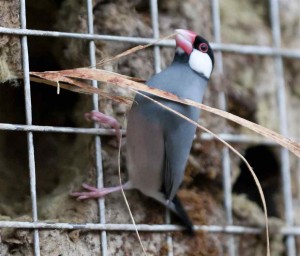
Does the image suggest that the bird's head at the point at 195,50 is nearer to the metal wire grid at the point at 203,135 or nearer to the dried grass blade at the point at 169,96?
the metal wire grid at the point at 203,135

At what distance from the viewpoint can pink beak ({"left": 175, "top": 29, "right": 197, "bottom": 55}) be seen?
2.64m

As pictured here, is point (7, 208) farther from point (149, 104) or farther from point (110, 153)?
point (149, 104)

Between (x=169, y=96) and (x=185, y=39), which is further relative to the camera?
(x=185, y=39)

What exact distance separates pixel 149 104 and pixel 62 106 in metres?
0.39

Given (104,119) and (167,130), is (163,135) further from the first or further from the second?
(104,119)

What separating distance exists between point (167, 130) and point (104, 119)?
159 millimetres

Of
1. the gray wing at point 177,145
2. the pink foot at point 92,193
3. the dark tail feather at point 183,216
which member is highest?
the gray wing at point 177,145

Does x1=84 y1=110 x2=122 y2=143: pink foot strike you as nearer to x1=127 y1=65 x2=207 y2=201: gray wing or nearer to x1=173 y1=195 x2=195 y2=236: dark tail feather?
x1=127 y1=65 x2=207 y2=201: gray wing

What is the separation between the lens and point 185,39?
104 inches

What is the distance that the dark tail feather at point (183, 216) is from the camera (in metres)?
2.65

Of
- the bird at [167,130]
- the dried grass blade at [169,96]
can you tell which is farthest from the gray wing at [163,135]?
the dried grass blade at [169,96]

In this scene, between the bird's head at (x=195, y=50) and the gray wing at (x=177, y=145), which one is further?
the bird's head at (x=195, y=50)

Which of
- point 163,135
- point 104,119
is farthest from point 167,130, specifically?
point 104,119

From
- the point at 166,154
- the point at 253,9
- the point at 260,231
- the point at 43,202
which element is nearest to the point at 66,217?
the point at 43,202
